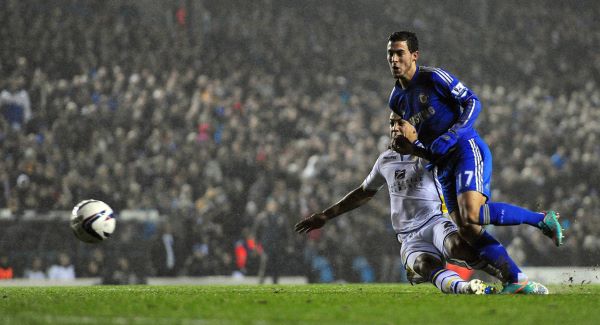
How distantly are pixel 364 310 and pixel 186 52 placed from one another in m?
13.4

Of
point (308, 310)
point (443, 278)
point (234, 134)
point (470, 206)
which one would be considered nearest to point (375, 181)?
point (443, 278)

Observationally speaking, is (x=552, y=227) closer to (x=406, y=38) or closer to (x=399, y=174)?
(x=399, y=174)

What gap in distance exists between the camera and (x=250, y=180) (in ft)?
47.9

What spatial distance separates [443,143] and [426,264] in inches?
42.9

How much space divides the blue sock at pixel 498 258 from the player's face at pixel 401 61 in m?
1.42

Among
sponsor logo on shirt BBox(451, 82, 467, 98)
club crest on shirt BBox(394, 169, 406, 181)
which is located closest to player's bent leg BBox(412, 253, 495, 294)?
club crest on shirt BBox(394, 169, 406, 181)

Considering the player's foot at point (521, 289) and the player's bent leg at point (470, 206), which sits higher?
the player's bent leg at point (470, 206)

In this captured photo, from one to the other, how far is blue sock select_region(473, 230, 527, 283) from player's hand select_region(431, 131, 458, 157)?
27.8 inches

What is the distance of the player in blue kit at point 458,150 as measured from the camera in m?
6.22

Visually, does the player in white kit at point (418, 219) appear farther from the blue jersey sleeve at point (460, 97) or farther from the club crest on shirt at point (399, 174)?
the blue jersey sleeve at point (460, 97)

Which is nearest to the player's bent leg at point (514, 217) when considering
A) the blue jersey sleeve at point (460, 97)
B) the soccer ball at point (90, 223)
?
the blue jersey sleeve at point (460, 97)

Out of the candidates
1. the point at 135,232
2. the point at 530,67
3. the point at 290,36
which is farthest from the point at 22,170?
the point at 530,67

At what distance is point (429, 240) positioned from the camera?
702 cm

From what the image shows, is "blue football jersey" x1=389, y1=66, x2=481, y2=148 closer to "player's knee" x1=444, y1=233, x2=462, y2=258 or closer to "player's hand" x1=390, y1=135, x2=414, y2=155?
"player's hand" x1=390, y1=135, x2=414, y2=155
